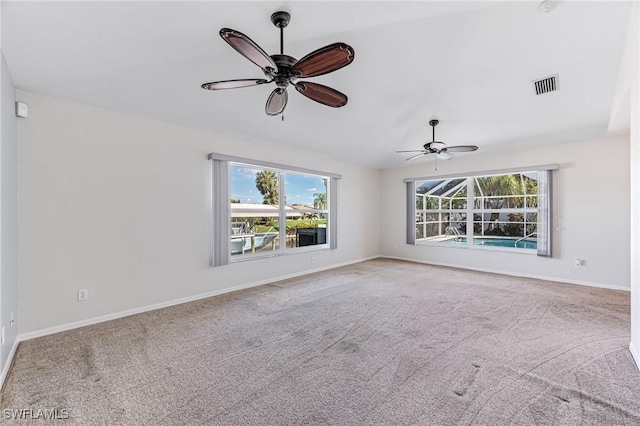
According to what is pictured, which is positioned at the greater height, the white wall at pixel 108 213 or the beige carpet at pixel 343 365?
the white wall at pixel 108 213

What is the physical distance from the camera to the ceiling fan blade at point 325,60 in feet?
5.86

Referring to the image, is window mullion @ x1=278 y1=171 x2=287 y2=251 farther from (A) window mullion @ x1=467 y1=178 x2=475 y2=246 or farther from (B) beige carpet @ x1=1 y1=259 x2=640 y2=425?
(A) window mullion @ x1=467 y1=178 x2=475 y2=246

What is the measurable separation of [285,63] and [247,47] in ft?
1.31

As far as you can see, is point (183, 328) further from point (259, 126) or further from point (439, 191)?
point (439, 191)

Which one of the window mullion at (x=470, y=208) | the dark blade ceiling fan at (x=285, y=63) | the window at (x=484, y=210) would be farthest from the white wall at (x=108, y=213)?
the window mullion at (x=470, y=208)

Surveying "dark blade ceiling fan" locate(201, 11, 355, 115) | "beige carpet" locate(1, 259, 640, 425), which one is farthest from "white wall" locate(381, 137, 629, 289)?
"dark blade ceiling fan" locate(201, 11, 355, 115)

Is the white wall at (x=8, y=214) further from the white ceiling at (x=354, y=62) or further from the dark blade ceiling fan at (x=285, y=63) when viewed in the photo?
the dark blade ceiling fan at (x=285, y=63)

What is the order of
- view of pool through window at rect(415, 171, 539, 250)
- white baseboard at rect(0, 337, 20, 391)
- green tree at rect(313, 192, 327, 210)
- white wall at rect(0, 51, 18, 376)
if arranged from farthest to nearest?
green tree at rect(313, 192, 327, 210)
view of pool through window at rect(415, 171, 539, 250)
white wall at rect(0, 51, 18, 376)
white baseboard at rect(0, 337, 20, 391)

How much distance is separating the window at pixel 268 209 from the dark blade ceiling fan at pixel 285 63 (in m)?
2.07

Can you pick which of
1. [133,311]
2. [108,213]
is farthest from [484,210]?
[108,213]

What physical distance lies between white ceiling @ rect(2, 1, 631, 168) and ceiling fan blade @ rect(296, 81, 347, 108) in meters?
0.48

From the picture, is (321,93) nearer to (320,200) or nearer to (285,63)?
(285,63)

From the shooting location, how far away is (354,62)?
2.96 metres

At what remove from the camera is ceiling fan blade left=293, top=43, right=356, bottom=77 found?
179cm
